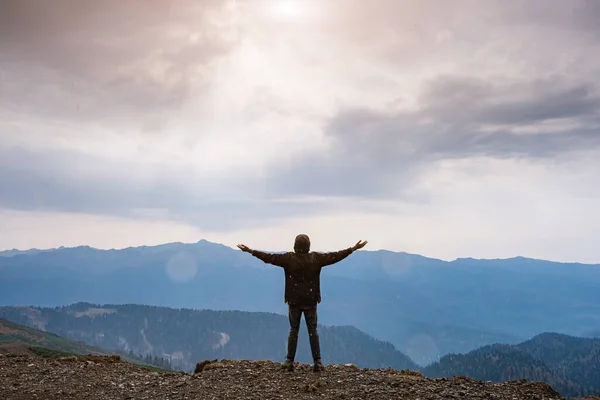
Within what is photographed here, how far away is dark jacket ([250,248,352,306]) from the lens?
17141mm

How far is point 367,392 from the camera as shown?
1438cm

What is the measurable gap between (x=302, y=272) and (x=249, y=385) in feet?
14.1

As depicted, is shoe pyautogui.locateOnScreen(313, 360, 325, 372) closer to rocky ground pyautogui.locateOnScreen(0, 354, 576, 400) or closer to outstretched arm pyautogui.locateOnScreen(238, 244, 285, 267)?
rocky ground pyautogui.locateOnScreen(0, 354, 576, 400)

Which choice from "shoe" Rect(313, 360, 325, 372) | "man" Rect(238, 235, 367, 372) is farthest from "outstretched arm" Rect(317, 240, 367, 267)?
"shoe" Rect(313, 360, 325, 372)

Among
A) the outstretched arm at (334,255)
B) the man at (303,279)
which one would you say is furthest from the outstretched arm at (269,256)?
the outstretched arm at (334,255)

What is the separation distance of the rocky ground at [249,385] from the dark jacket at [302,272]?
2.74m

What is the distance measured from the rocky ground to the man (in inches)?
51.8

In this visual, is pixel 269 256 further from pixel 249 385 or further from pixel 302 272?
pixel 249 385

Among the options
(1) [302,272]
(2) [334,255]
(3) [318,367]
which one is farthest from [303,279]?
(3) [318,367]

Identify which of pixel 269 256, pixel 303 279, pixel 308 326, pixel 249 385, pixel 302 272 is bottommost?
pixel 249 385

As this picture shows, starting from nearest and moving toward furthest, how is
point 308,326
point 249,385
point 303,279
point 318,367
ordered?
1. point 249,385
2. point 308,326
3. point 303,279
4. point 318,367

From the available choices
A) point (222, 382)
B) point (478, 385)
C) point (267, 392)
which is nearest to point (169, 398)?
point (222, 382)

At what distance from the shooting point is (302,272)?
17.3 m

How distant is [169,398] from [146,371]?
6145mm
